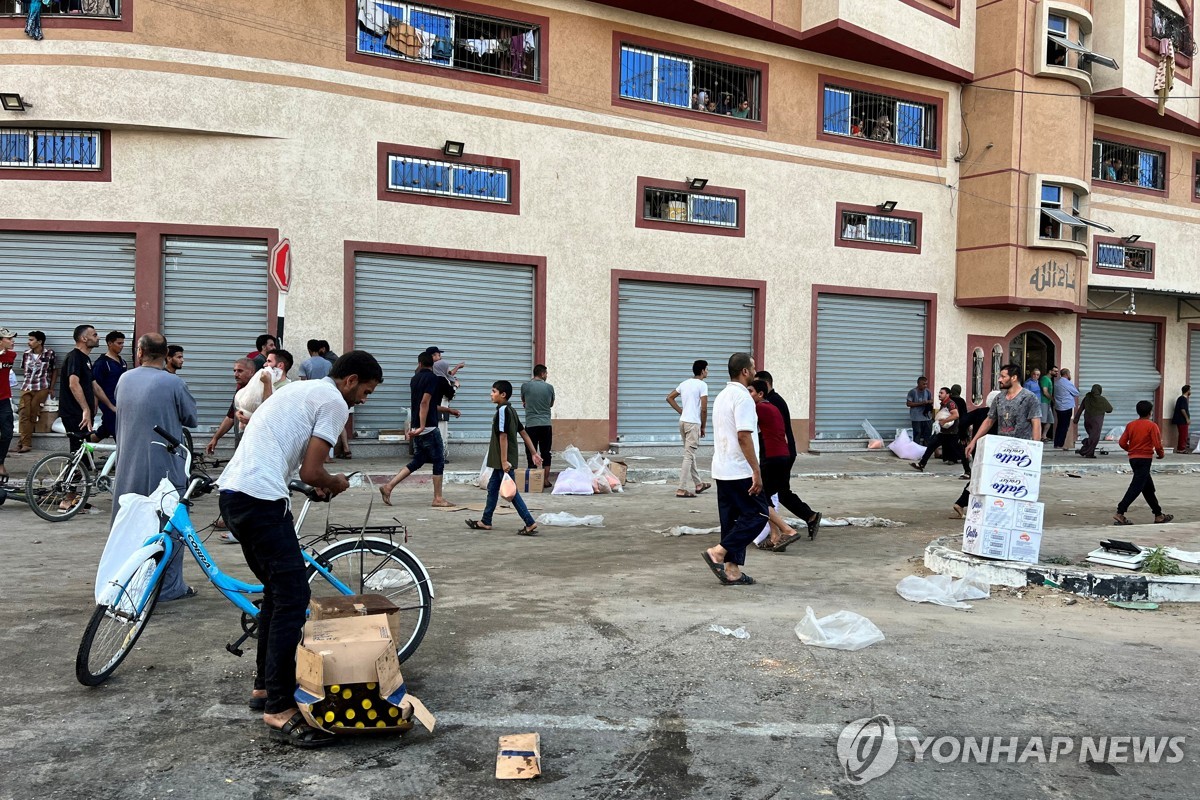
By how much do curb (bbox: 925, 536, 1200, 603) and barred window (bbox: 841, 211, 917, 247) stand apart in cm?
1332

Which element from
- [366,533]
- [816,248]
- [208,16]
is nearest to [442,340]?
[208,16]

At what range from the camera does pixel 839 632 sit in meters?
5.54

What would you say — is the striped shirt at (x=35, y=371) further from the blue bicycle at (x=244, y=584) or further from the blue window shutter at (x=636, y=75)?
the blue window shutter at (x=636, y=75)

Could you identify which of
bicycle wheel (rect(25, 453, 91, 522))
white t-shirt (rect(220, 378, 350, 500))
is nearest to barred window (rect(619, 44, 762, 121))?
bicycle wheel (rect(25, 453, 91, 522))

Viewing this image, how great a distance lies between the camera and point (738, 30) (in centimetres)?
1805

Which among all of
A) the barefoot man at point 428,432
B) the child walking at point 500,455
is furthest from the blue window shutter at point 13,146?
the child walking at point 500,455

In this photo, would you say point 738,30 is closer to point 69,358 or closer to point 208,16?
point 208,16

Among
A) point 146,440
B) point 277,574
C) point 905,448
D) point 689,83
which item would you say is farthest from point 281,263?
point 905,448

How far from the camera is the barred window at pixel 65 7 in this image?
13477 millimetres

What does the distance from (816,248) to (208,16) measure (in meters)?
12.2

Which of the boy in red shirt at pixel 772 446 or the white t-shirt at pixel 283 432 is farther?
the boy in red shirt at pixel 772 446

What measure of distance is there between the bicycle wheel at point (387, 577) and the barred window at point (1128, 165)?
23.8 m


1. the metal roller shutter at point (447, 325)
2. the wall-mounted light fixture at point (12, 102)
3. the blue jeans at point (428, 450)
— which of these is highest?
the wall-mounted light fixture at point (12, 102)

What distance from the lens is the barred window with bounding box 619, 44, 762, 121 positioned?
1742 cm
